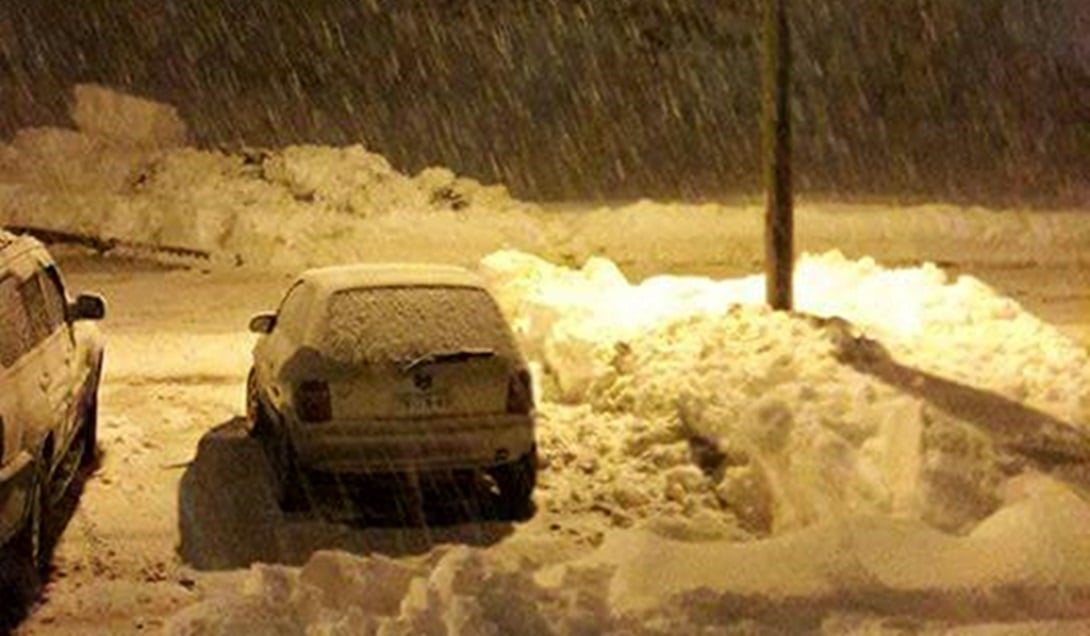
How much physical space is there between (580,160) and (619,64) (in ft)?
16.8

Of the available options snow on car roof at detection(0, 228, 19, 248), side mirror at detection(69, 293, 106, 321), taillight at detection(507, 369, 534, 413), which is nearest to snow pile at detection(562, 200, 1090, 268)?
taillight at detection(507, 369, 534, 413)

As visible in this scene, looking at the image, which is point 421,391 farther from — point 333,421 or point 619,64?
point 619,64

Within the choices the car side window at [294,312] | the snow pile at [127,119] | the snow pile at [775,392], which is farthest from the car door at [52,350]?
the snow pile at [127,119]

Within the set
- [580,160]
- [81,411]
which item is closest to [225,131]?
[580,160]

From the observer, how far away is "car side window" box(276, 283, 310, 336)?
11.4 metres

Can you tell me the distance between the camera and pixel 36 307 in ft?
34.1

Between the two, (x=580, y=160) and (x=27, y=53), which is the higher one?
(x=27, y=53)

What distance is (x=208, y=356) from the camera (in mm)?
15789

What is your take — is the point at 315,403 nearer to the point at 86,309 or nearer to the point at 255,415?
the point at 86,309

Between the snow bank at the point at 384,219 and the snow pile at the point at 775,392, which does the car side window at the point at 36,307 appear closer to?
the snow pile at the point at 775,392

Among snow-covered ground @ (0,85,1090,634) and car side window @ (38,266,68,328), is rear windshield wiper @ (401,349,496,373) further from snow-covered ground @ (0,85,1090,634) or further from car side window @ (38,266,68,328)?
car side window @ (38,266,68,328)

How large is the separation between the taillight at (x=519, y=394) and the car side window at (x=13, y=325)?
2.88 metres

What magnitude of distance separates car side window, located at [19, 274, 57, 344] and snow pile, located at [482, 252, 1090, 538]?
3368mm

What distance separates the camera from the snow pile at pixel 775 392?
10.5 meters
